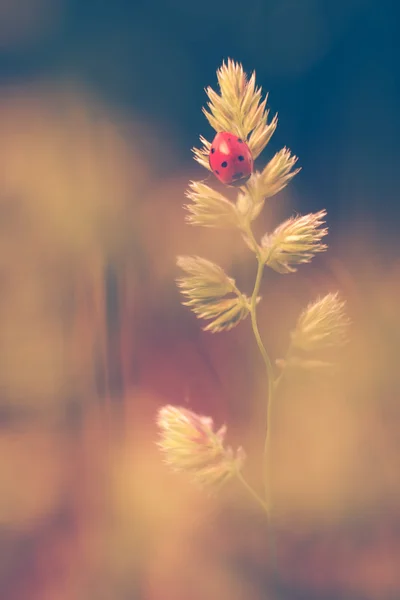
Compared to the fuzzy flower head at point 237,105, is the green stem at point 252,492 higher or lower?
lower

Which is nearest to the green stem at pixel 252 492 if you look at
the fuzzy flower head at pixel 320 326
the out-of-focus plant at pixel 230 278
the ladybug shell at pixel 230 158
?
the out-of-focus plant at pixel 230 278

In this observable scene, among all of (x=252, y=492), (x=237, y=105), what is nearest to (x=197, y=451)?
(x=252, y=492)

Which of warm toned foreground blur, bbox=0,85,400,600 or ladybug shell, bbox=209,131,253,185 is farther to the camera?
warm toned foreground blur, bbox=0,85,400,600

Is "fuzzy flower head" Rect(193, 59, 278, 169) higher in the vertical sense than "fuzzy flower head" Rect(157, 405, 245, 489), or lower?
higher

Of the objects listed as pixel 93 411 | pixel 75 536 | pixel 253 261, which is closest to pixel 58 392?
pixel 93 411

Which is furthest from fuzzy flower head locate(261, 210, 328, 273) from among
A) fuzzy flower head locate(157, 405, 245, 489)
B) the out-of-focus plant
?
fuzzy flower head locate(157, 405, 245, 489)

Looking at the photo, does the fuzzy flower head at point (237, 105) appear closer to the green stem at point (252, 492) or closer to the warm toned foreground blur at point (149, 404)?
the warm toned foreground blur at point (149, 404)

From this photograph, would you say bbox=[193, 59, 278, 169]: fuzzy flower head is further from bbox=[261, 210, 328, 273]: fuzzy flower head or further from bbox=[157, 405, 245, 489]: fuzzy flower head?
bbox=[157, 405, 245, 489]: fuzzy flower head
